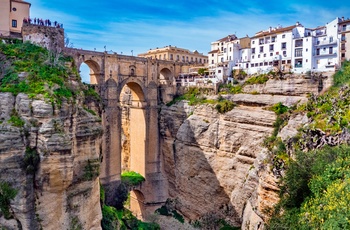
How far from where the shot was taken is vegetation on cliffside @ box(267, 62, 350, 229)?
10.4 m

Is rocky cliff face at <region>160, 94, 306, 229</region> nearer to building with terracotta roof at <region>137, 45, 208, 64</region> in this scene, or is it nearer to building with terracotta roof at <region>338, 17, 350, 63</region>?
building with terracotta roof at <region>338, 17, 350, 63</region>

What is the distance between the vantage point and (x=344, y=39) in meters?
29.7

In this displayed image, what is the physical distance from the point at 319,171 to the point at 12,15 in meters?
22.4

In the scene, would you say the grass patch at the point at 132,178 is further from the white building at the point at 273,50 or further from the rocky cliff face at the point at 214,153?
the white building at the point at 273,50

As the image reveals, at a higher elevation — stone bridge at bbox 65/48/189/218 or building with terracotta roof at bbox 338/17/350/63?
building with terracotta roof at bbox 338/17/350/63

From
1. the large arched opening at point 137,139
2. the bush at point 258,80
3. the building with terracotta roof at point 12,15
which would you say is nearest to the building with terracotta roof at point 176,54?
the large arched opening at point 137,139

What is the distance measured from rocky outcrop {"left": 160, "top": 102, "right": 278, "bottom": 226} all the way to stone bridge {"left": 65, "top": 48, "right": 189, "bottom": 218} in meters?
1.47

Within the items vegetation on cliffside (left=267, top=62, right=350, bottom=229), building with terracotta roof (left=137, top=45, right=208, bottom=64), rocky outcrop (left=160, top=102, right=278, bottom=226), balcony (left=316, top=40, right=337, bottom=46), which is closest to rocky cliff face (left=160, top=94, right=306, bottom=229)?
rocky outcrop (left=160, top=102, right=278, bottom=226)

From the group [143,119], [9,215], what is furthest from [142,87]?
[9,215]

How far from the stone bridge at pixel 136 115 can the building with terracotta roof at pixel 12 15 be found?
684 cm

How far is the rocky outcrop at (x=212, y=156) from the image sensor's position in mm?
27250

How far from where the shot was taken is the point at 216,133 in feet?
101

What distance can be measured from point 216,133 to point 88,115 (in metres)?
17.1

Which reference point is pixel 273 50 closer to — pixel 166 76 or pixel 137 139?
pixel 166 76
